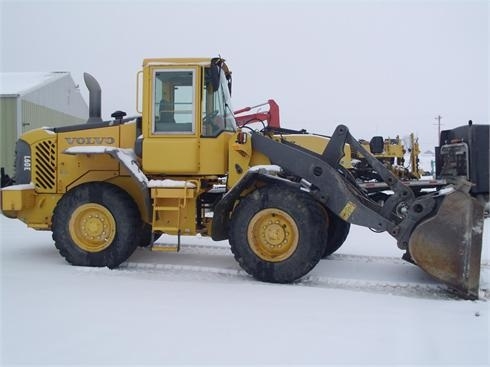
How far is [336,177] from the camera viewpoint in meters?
5.52

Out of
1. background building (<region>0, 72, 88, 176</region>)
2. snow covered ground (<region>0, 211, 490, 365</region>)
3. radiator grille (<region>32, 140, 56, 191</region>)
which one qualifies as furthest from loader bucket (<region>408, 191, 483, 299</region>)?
background building (<region>0, 72, 88, 176</region>)

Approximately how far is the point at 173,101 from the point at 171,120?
0.26m

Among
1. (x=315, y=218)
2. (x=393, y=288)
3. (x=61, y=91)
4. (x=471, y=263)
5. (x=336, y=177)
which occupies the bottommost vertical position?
(x=393, y=288)

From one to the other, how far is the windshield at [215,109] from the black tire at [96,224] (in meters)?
1.48

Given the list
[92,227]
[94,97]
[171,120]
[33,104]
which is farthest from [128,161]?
[33,104]

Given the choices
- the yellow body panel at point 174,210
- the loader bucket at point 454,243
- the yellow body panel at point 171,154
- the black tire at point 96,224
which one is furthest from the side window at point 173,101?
the loader bucket at point 454,243

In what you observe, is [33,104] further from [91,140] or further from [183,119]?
[183,119]

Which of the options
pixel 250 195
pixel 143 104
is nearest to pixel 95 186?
pixel 143 104

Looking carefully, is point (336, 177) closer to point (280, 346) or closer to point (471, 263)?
point (471, 263)

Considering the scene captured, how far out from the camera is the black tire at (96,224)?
6.08 meters

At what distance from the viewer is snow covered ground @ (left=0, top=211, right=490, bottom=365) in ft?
11.2

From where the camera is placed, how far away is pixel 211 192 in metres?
6.55

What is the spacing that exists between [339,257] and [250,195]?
2.32 metres

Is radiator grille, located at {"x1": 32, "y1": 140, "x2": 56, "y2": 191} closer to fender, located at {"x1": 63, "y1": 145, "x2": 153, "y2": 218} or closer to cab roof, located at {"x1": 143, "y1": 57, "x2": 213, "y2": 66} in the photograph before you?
fender, located at {"x1": 63, "y1": 145, "x2": 153, "y2": 218}
